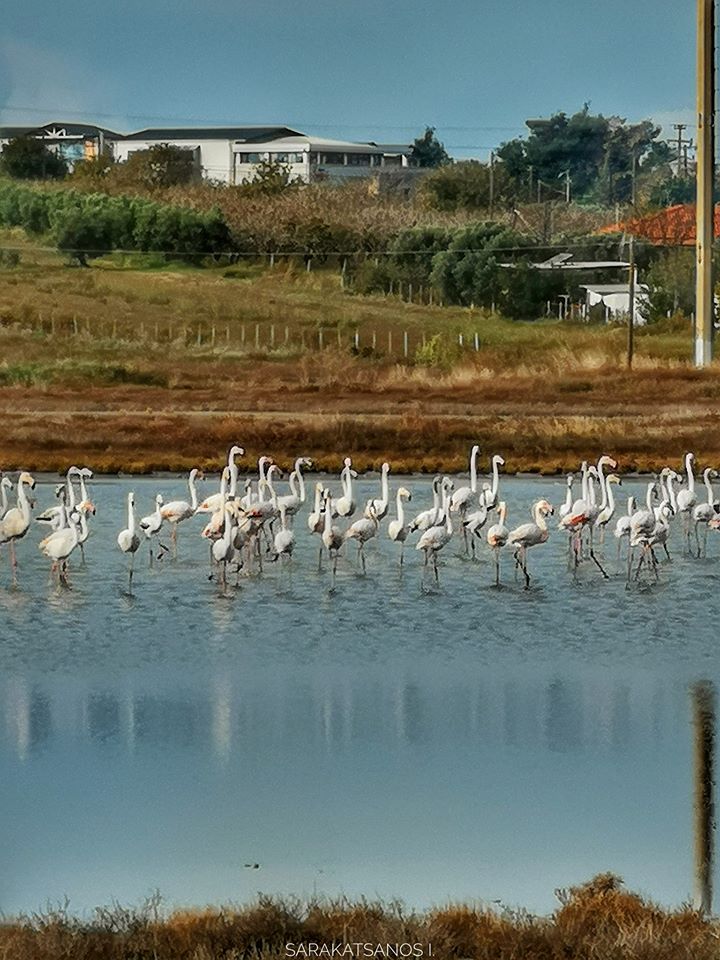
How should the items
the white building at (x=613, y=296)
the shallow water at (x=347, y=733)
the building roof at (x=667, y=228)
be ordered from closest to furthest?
1. the shallow water at (x=347, y=733)
2. the white building at (x=613, y=296)
3. the building roof at (x=667, y=228)

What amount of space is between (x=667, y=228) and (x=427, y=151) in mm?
29738

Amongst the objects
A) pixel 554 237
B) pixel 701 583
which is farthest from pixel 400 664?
pixel 554 237

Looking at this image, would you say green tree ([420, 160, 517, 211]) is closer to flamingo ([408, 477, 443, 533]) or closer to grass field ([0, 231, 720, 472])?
grass field ([0, 231, 720, 472])

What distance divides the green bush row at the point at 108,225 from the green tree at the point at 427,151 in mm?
28296

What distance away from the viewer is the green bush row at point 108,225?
49.9 meters

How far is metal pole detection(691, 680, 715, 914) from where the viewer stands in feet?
28.3

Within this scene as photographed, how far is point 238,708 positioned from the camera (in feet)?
39.7

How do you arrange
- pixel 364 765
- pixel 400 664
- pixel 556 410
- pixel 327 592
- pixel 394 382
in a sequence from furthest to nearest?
pixel 394 382
pixel 556 410
pixel 327 592
pixel 400 664
pixel 364 765

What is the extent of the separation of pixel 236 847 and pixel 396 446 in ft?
72.1

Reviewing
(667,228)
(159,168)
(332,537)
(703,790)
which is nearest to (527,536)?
(332,537)

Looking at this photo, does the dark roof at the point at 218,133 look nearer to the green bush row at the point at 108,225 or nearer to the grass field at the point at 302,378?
the green bush row at the point at 108,225

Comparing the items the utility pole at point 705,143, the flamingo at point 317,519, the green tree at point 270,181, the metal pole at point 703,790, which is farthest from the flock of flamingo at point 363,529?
the green tree at point 270,181

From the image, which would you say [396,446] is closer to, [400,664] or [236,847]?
[400,664]

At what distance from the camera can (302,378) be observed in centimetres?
4028
